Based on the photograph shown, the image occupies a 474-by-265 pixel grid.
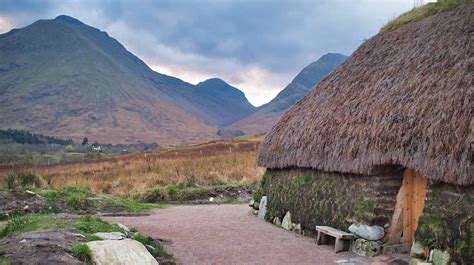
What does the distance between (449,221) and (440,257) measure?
2.06 ft

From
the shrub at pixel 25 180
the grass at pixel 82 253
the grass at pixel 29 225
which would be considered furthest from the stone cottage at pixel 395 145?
→ the shrub at pixel 25 180

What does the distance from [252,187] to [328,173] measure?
10459mm

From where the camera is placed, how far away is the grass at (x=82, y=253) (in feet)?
22.0

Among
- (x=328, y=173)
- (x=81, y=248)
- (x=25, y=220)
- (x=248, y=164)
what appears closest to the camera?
(x=81, y=248)

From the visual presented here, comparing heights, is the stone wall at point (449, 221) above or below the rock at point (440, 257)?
above

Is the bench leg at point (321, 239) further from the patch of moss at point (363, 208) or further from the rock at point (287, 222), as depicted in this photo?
the rock at point (287, 222)

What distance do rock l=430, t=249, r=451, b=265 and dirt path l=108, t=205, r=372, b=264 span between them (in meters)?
1.45

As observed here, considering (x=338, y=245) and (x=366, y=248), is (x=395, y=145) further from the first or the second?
(x=338, y=245)

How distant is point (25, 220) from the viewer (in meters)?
9.49

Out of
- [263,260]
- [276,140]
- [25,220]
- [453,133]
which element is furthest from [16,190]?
[453,133]

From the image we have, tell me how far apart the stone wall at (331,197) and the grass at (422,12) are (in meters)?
4.96

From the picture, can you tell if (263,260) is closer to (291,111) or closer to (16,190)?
(291,111)

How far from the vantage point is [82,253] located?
6.80 metres

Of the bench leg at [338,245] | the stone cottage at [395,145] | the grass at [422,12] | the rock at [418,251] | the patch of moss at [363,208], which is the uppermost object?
the grass at [422,12]
